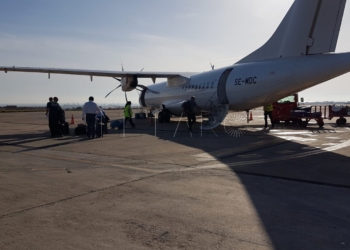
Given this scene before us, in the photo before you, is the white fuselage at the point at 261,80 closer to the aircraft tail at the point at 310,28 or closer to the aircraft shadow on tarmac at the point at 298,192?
the aircraft tail at the point at 310,28

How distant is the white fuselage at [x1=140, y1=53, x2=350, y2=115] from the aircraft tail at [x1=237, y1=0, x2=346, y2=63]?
364 mm

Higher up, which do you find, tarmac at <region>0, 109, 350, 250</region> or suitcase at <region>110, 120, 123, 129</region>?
suitcase at <region>110, 120, 123, 129</region>

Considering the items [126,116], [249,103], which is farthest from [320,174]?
[126,116]

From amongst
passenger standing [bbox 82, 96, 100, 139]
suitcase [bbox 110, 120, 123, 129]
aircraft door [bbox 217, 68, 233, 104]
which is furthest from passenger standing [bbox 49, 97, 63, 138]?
aircraft door [bbox 217, 68, 233, 104]

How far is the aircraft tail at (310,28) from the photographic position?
1219 centimetres

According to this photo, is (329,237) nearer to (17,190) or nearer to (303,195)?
(303,195)

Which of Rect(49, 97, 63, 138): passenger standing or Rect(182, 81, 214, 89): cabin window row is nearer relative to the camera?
Rect(49, 97, 63, 138): passenger standing

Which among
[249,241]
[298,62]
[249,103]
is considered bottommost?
[249,241]

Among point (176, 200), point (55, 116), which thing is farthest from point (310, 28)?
point (55, 116)

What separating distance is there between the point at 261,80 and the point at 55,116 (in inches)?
367

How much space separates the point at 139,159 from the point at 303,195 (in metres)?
4.69

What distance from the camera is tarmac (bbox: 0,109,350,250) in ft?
12.5

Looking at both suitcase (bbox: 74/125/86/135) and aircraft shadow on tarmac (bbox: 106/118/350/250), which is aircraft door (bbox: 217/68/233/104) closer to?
suitcase (bbox: 74/125/86/135)

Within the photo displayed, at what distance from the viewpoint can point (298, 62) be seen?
44.2 feet
